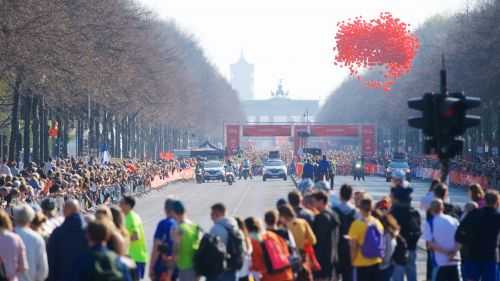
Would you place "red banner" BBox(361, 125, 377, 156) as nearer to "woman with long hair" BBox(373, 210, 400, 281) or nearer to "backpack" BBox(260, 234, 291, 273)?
"woman with long hair" BBox(373, 210, 400, 281)

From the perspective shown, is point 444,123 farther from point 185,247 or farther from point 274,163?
point 274,163

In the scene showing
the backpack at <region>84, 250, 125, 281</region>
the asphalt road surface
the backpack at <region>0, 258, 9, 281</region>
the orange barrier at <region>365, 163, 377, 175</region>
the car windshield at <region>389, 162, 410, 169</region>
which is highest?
the backpack at <region>84, 250, 125, 281</region>

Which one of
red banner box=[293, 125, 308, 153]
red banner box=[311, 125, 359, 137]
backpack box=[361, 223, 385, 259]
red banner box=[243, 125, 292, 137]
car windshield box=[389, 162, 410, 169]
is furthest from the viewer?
red banner box=[311, 125, 359, 137]

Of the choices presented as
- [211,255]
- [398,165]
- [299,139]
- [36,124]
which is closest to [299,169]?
[398,165]

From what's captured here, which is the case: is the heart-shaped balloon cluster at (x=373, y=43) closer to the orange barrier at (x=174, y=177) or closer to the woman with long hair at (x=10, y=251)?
the orange barrier at (x=174, y=177)

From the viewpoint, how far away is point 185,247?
17.4 meters

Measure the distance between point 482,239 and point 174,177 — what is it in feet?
232

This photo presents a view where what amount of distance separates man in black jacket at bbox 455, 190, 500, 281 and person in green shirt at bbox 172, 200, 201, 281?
376 centimetres

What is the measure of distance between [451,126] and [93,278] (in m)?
7.11

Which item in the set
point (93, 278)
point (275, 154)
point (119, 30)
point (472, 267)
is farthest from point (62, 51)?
point (275, 154)

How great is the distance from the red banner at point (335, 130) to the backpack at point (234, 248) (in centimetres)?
11149

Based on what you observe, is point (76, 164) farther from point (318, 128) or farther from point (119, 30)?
point (318, 128)

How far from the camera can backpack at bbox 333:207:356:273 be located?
19906 millimetres

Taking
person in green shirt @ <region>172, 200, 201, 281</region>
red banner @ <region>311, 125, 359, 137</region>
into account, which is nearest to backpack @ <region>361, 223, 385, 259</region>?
person in green shirt @ <region>172, 200, 201, 281</region>
